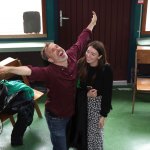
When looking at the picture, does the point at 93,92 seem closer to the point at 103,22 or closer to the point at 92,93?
the point at 92,93

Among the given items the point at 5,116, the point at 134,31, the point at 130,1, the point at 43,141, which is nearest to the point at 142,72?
the point at 134,31

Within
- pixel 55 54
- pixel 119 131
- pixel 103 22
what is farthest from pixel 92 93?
pixel 103 22

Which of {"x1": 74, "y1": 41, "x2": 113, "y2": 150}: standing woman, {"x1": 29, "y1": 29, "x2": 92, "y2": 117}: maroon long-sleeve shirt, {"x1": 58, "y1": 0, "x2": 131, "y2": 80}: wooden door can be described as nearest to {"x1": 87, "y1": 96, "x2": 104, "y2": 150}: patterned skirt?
{"x1": 74, "y1": 41, "x2": 113, "y2": 150}: standing woman

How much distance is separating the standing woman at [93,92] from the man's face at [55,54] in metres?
0.22

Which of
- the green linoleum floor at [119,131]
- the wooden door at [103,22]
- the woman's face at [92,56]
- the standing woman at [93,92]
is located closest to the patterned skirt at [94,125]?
the standing woman at [93,92]

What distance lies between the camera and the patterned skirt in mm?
2117

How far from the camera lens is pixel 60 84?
1867 millimetres

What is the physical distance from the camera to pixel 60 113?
196cm

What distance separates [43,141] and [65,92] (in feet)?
3.53

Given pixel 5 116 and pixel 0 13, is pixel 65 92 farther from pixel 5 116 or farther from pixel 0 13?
pixel 0 13

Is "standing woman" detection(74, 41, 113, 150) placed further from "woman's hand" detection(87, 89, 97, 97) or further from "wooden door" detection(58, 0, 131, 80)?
"wooden door" detection(58, 0, 131, 80)

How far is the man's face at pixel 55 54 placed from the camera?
6.07ft

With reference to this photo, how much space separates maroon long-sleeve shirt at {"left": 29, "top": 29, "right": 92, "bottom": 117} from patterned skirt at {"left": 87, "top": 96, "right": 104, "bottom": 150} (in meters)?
0.18

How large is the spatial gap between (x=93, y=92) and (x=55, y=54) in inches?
16.6
